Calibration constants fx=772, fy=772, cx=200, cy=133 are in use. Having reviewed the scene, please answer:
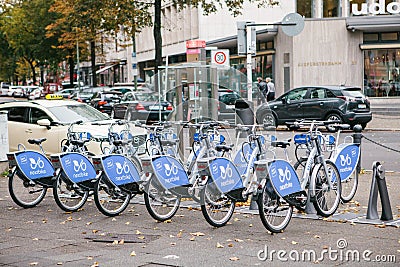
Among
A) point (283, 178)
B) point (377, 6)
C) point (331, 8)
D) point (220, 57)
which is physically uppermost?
point (331, 8)

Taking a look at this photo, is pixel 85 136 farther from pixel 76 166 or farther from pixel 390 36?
pixel 390 36

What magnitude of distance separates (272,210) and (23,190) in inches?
170

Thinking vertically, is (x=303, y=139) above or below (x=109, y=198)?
above

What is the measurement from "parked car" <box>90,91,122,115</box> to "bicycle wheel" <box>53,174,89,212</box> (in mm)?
25513

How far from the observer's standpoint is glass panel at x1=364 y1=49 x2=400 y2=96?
42.4 meters

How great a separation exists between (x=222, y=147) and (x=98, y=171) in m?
1.83

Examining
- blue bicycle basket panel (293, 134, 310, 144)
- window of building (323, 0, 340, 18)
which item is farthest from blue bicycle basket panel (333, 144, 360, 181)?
window of building (323, 0, 340, 18)

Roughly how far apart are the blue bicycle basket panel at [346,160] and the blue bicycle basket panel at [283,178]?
63.7 inches

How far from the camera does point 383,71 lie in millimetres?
42562

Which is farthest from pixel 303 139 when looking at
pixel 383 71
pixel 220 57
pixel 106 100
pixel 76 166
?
pixel 383 71

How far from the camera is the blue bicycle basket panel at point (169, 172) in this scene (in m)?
9.80

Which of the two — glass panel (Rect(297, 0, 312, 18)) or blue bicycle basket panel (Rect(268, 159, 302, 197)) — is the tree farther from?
blue bicycle basket panel (Rect(268, 159, 302, 197))

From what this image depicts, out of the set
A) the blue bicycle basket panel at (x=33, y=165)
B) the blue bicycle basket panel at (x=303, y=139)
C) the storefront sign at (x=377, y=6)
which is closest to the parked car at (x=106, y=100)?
the storefront sign at (x=377, y=6)

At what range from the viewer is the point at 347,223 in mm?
9641
